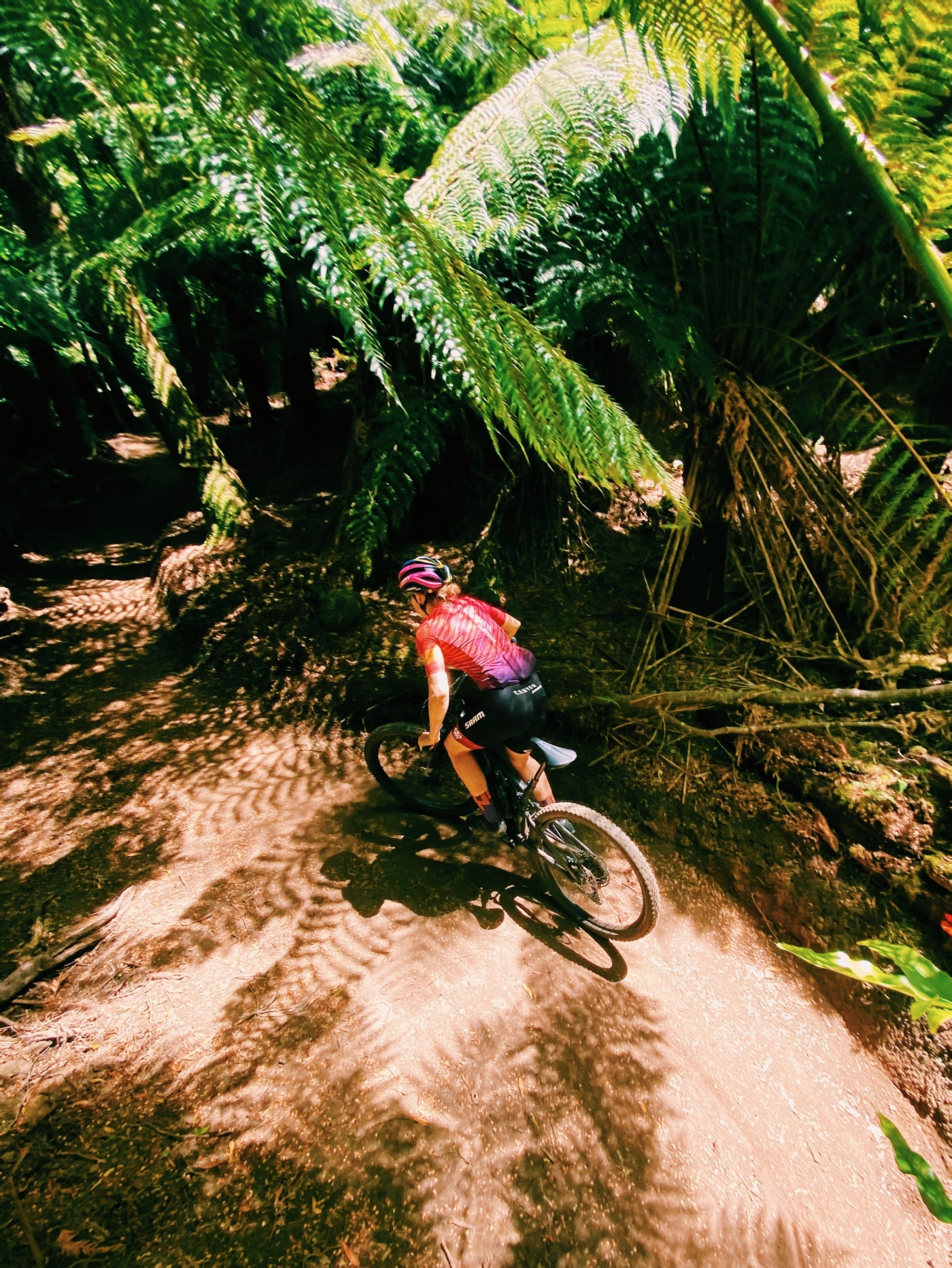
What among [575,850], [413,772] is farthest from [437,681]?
[413,772]

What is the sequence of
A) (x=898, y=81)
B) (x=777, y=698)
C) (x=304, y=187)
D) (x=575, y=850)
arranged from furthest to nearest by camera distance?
(x=777, y=698) < (x=575, y=850) < (x=304, y=187) < (x=898, y=81)

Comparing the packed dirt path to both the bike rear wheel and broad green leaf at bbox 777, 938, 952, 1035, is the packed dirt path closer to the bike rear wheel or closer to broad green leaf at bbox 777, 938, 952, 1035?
the bike rear wheel

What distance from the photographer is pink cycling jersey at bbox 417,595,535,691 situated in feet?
7.67

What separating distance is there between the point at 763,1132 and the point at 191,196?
418cm

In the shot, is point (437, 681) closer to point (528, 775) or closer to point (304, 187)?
point (528, 775)

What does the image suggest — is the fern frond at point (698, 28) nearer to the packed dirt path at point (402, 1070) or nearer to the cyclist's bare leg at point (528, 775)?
the cyclist's bare leg at point (528, 775)

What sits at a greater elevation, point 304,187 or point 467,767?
point 304,187

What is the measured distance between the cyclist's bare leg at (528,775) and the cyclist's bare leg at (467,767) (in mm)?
174

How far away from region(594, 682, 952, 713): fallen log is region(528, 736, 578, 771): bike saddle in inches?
31.9

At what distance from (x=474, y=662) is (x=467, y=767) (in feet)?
2.04

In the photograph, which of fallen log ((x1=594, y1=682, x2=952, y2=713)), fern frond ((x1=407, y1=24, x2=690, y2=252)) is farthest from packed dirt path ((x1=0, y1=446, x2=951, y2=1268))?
fern frond ((x1=407, y1=24, x2=690, y2=252))

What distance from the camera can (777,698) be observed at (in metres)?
2.87

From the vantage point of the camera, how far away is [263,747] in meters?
3.62

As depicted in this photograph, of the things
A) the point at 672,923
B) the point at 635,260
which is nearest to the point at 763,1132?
the point at 672,923
